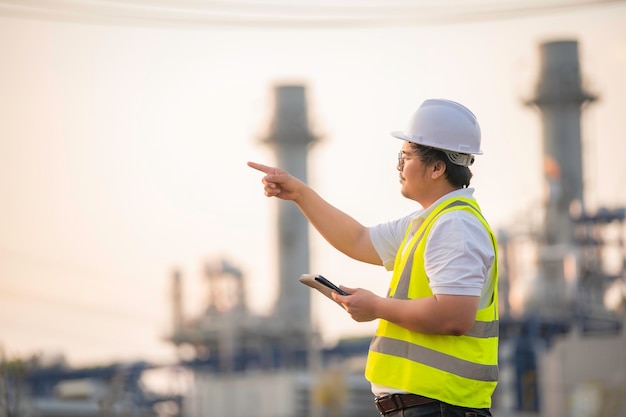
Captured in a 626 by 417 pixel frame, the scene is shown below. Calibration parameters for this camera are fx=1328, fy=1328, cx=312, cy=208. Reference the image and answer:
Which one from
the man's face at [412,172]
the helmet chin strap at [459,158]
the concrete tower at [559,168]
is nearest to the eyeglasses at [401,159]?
the man's face at [412,172]

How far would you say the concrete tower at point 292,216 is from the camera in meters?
43.8

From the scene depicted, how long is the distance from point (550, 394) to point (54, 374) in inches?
594

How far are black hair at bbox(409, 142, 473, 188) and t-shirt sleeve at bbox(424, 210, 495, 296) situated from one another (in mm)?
158

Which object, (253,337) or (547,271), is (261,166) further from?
(253,337)

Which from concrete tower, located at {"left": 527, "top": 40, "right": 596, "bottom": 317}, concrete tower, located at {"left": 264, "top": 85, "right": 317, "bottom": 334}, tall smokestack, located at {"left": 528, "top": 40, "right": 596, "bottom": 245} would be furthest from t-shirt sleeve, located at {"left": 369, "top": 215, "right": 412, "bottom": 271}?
concrete tower, located at {"left": 264, "top": 85, "right": 317, "bottom": 334}

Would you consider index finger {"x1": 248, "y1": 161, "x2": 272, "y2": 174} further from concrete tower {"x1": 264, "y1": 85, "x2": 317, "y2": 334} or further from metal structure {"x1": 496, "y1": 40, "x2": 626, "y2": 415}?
concrete tower {"x1": 264, "y1": 85, "x2": 317, "y2": 334}

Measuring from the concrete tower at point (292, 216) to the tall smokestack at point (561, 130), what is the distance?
8503 millimetres

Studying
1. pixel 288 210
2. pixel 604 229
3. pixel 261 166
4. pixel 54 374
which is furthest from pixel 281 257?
A: pixel 261 166

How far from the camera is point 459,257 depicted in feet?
10.1

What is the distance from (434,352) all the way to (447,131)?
539 millimetres

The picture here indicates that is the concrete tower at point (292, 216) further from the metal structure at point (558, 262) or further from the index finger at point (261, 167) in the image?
the index finger at point (261, 167)

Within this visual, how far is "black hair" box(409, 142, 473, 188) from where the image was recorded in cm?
327

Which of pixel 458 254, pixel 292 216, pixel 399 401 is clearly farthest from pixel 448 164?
pixel 292 216

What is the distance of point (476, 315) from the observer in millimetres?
3143
